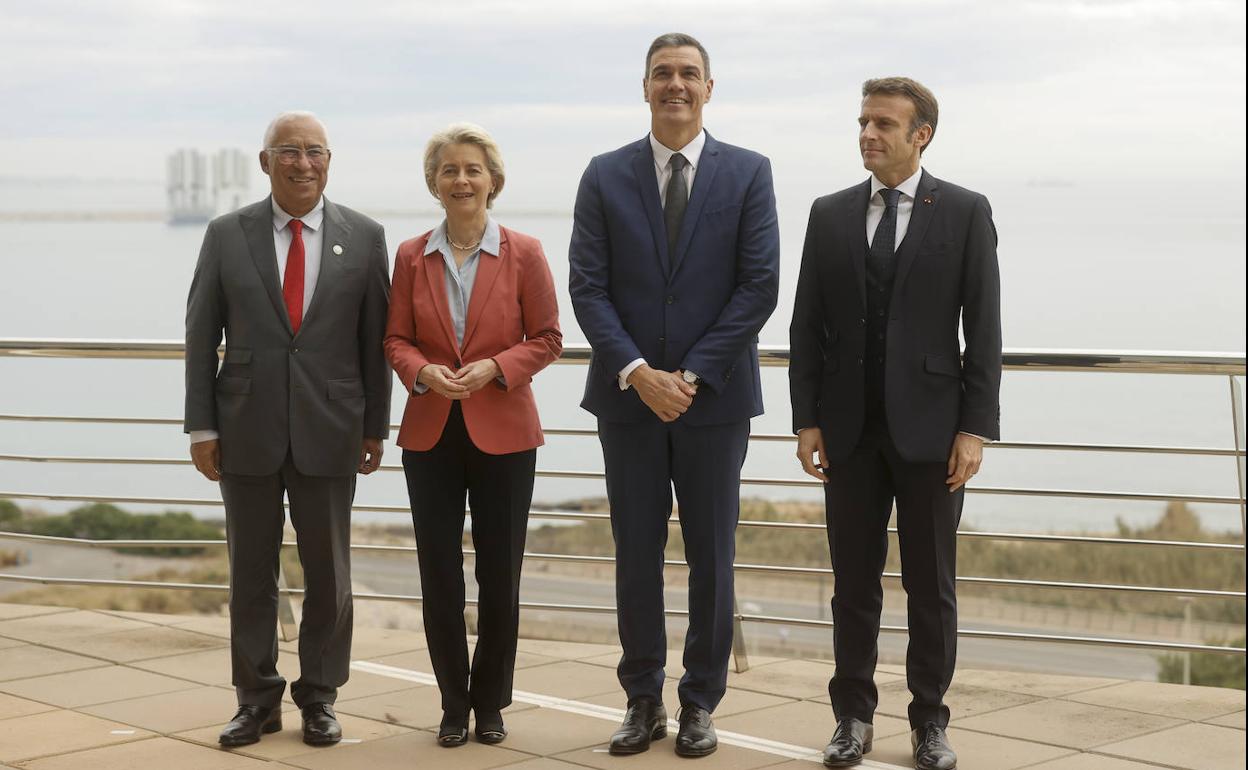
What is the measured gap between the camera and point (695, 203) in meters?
3.68

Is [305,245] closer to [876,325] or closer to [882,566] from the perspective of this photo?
[876,325]

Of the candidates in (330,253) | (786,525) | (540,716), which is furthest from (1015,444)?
(330,253)

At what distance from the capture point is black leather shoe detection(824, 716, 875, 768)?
3.57 meters

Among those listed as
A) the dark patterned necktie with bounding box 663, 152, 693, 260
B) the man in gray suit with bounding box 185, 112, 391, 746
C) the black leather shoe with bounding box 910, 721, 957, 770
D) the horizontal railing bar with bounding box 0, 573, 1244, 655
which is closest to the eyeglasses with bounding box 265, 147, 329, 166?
the man in gray suit with bounding box 185, 112, 391, 746

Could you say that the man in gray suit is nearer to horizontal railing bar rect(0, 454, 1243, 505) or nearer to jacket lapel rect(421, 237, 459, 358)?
jacket lapel rect(421, 237, 459, 358)

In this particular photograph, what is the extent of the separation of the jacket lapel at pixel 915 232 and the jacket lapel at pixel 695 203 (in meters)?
0.50

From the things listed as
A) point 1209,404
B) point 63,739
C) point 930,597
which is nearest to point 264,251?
point 63,739

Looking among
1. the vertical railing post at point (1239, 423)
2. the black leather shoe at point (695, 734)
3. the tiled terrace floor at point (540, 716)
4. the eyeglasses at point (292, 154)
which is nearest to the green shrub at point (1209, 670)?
the vertical railing post at point (1239, 423)

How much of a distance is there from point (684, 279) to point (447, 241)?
601 mm

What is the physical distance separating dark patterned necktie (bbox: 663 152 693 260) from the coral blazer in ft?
1.07

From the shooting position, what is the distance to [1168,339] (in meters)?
48.2

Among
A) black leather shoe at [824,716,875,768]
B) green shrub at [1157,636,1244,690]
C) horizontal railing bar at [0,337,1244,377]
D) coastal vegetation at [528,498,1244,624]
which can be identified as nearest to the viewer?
black leather shoe at [824,716,875,768]

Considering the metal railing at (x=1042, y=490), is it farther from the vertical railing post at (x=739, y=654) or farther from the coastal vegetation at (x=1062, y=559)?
the coastal vegetation at (x=1062, y=559)

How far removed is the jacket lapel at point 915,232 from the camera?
346 cm
